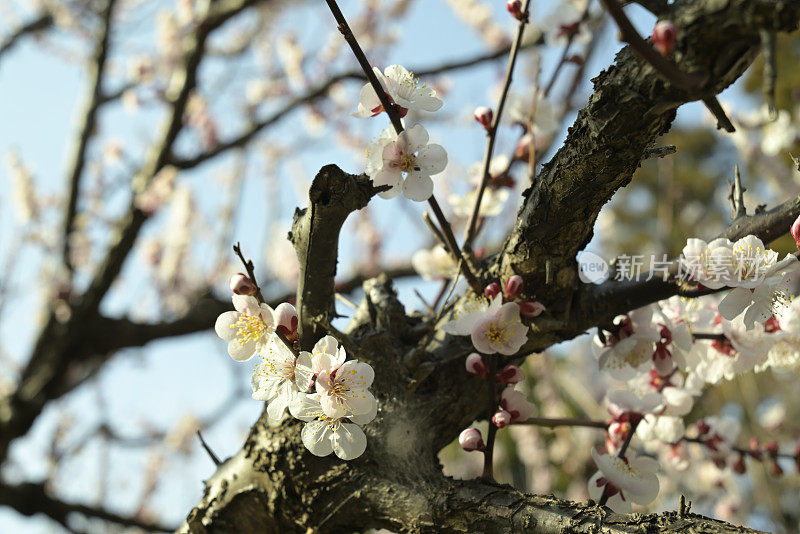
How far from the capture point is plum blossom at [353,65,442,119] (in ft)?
3.35

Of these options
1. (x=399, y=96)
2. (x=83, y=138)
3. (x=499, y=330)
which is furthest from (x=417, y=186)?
(x=83, y=138)

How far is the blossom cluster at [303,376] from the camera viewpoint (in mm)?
921

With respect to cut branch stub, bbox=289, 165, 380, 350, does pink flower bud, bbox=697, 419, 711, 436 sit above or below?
below

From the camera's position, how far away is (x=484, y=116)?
1255mm

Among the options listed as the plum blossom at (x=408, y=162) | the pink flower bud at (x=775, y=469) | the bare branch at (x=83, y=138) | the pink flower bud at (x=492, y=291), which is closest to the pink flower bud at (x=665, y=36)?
the plum blossom at (x=408, y=162)

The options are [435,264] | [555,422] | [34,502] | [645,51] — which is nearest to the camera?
[645,51]

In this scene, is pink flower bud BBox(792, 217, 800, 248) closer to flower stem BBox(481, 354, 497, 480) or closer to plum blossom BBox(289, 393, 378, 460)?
flower stem BBox(481, 354, 497, 480)

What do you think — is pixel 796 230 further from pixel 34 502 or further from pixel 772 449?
pixel 34 502

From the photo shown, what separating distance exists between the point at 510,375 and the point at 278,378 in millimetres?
433

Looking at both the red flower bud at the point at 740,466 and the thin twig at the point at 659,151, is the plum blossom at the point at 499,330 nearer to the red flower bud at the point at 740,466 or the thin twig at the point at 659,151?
the thin twig at the point at 659,151

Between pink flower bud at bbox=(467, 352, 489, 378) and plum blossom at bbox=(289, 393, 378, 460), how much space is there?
234 mm

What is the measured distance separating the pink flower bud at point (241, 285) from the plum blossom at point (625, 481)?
2.43 feet

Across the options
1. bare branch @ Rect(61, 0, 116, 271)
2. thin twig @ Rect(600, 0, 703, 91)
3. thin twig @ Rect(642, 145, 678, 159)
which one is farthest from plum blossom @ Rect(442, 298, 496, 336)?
bare branch @ Rect(61, 0, 116, 271)

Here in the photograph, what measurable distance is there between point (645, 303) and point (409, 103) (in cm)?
58
